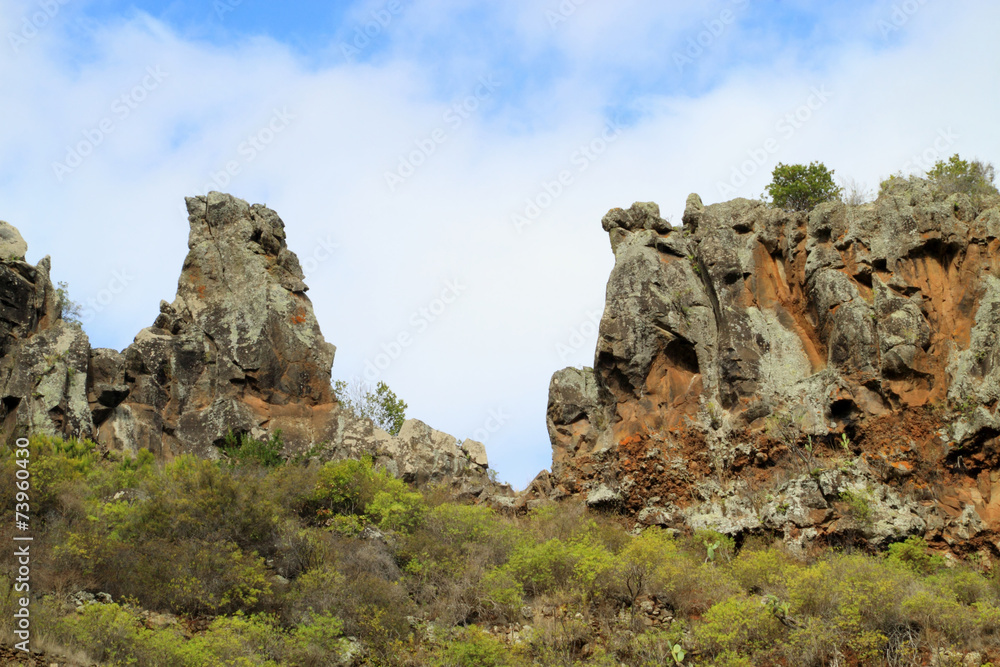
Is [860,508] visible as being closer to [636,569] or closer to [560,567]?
[636,569]

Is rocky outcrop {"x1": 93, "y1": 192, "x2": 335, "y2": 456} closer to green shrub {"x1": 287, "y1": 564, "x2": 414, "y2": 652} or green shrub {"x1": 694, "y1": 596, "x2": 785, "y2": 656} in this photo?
green shrub {"x1": 287, "y1": 564, "x2": 414, "y2": 652}

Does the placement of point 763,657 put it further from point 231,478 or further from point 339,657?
point 231,478

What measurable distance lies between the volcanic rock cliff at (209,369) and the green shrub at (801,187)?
16.1 meters

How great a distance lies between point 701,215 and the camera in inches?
1189

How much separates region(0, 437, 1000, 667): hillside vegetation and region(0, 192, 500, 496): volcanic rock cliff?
3987 mm

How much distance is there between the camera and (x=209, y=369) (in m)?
30.1

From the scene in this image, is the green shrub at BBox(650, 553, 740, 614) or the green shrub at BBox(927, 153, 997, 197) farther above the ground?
the green shrub at BBox(927, 153, 997, 197)

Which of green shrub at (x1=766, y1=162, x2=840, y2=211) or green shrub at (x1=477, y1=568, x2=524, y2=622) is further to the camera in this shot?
green shrub at (x1=766, y1=162, x2=840, y2=211)

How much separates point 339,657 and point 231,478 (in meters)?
5.83

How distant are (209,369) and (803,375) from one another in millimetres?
18364

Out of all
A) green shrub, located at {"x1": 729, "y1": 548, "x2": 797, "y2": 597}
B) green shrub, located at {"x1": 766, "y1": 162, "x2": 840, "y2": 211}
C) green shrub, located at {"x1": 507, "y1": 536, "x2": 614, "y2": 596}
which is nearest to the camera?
green shrub, located at {"x1": 729, "y1": 548, "x2": 797, "y2": 597}

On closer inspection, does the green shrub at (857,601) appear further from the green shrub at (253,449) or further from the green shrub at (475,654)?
the green shrub at (253,449)

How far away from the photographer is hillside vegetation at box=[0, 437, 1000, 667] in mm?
18094

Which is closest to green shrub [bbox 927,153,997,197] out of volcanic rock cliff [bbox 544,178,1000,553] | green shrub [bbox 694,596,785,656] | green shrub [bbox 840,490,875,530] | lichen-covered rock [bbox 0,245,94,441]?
volcanic rock cliff [bbox 544,178,1000,553]
